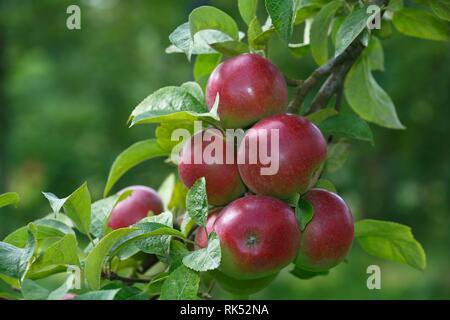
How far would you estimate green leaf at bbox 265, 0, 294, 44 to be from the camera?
0.62m

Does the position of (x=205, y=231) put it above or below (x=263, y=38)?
below

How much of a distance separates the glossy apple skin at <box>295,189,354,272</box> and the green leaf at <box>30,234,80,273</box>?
23 cm

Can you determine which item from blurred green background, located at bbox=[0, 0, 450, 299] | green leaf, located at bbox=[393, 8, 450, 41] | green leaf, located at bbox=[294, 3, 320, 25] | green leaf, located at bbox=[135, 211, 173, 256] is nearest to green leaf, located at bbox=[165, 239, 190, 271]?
green leaf, located at bbox=[135, 211, 173, 256]

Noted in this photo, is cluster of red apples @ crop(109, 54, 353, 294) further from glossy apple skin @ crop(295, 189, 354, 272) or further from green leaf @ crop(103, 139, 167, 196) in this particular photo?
green leaf @ crop(103, 139, 167, 196)

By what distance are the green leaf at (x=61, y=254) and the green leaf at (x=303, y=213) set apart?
0.73 feet

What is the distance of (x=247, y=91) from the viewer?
663 millimetres

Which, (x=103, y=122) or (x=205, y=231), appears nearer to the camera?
(x=205, y=231)

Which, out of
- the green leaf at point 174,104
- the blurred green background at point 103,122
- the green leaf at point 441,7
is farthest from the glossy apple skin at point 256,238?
the blurred green background at point 103,122

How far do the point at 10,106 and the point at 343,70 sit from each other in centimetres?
500

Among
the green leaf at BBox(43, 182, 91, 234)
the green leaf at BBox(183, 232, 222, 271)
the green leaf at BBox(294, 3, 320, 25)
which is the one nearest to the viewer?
the green leaf at BBox(183, 232, 222, 271)

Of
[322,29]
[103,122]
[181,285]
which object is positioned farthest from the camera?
[103,122]

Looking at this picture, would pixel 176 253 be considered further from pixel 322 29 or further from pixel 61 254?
pixel 322 29

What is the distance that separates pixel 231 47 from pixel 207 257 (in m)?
0.25
